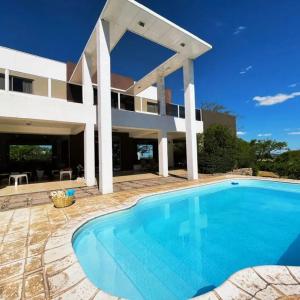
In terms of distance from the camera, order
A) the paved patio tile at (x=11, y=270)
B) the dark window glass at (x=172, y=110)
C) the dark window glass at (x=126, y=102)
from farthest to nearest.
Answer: the dark window glass at (x=172, y=110) → the dark window glass at (x=126, y=102) → the paved patio tile at (x=11, y=270)

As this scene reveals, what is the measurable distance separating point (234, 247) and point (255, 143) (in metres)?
17.7

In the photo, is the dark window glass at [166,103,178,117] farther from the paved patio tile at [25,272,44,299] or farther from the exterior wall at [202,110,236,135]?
the paved patio tile at [25,272,44,299]

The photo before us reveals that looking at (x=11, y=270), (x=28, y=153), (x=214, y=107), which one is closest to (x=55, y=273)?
(x=11, y=270)

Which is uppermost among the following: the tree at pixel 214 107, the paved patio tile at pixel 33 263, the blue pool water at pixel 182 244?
the tree at pixel 214 107

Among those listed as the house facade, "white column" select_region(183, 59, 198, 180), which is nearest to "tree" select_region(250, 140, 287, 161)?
the house facade

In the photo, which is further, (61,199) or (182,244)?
(61,199)

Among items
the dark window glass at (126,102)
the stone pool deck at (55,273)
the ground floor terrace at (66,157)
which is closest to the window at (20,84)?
the ground floor terrace at (66,157)

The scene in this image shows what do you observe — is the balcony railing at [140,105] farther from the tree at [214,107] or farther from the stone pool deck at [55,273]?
the tree at [214,107]

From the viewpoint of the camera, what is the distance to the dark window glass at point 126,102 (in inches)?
569

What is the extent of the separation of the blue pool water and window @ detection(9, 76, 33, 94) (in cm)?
1070

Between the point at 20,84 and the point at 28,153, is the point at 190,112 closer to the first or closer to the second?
the point at 20,84

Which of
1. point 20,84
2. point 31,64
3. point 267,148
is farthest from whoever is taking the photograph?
point 267,148

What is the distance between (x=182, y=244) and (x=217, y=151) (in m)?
11.7

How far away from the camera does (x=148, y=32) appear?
367 inches
